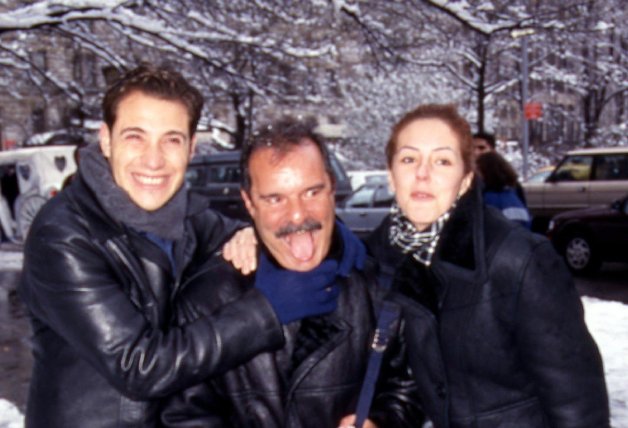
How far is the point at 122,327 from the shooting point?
2.13 m

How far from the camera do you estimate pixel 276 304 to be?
229cm

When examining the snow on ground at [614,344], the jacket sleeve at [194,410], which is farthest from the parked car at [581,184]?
the jacket sleeve at [194,410]

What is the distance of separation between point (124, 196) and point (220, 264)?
0.38 m

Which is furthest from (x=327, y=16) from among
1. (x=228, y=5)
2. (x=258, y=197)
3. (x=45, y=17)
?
(x=258, y=197)

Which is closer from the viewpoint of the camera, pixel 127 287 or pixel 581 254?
pixel 127 287

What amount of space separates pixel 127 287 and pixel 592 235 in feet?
38.3

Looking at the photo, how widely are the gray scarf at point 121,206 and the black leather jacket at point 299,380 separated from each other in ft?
0.63

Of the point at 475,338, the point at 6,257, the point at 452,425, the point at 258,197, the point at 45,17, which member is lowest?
the point at 6,257

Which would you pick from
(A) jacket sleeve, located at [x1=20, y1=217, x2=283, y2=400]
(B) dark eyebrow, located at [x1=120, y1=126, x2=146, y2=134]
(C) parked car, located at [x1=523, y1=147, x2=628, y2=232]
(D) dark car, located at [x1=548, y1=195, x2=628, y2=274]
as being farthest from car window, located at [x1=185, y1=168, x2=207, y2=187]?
(A) jacket sleeve, located at [x1=20, y1=217, x2=283, y2=400]

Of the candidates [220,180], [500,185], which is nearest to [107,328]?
[500,185]

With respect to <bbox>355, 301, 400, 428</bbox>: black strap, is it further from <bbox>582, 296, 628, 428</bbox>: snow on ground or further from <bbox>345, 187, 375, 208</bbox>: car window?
<bbox>345, 187, 375, 208</bbox>: car window

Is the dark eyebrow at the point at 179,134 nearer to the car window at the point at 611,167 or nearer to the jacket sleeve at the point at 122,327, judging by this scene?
the jacket sleeve at the point at 122,327

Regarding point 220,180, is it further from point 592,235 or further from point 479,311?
point 479,311

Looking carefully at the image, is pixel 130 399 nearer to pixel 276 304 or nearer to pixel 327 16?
pixel 276 304
